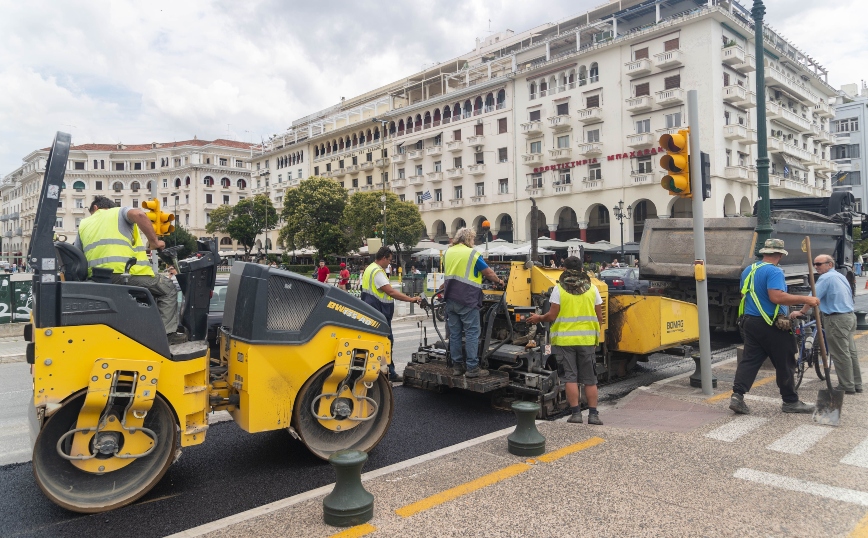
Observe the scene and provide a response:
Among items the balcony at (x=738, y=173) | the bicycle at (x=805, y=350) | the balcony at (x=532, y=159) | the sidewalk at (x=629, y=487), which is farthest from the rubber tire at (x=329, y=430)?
the balcony at (x=532, y=159)

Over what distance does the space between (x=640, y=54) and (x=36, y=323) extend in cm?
4090

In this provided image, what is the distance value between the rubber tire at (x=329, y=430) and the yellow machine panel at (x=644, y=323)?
361 centimetres

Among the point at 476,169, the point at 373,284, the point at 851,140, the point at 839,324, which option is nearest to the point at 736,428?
the point at 839,324

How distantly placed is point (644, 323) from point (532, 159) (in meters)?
37.7

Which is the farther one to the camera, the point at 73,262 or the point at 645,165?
the point at 645,165

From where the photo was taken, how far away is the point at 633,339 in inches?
286

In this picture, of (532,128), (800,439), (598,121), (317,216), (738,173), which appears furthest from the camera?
(317,216)

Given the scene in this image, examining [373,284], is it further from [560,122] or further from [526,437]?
[560,122]

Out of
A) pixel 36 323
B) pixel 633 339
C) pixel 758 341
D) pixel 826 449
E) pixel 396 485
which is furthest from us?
pixel 633 339

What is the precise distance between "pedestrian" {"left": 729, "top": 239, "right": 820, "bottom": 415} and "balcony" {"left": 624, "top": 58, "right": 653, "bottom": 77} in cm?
3495

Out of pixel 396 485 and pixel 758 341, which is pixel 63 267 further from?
pixel 758 341

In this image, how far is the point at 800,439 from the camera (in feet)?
16.6

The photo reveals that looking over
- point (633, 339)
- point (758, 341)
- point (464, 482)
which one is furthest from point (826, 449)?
point (464, 482)

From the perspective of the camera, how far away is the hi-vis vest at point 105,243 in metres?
4.28
